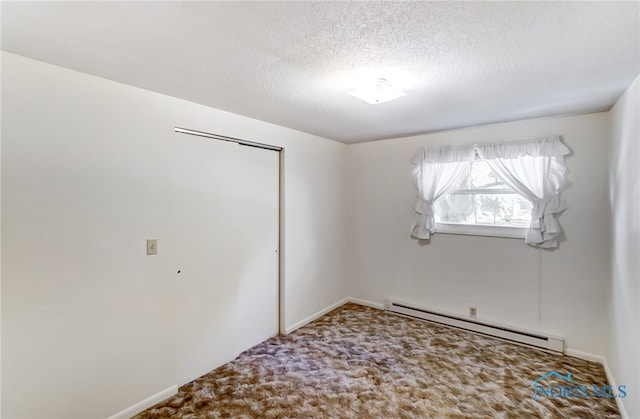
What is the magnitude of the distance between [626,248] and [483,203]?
1413 millimetres

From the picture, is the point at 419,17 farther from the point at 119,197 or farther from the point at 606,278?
the point at 606,278

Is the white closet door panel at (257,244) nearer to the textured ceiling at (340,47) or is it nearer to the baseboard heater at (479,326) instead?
the textured ceiling at (340,47)

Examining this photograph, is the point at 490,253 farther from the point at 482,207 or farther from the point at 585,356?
the point at 585,356

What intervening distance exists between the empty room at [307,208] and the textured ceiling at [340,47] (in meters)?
0.01

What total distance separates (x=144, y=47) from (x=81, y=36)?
0.26 m

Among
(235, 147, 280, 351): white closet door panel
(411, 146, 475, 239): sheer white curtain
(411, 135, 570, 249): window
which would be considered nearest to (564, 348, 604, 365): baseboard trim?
(411, 135, 570, 249): window

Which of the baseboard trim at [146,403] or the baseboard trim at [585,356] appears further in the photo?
the baseboard trim at [585,356]

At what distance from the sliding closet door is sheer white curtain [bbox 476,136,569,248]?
8.24 ft

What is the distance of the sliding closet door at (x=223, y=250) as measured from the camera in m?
2.48

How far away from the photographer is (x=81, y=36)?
56.7 inches

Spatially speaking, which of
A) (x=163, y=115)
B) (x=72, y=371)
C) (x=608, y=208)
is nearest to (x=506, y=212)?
(x=608, y=208)

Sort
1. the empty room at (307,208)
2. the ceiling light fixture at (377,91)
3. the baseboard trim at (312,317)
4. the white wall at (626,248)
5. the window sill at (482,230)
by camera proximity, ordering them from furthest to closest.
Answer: the baseboard trim at (312,317) → the window sill at (482,230) → the ceiling light fixture at (377,91) → the white wall at (626,248) → the empty room at (307,208)

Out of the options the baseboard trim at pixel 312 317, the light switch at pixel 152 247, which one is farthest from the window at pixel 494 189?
the light switch at pixel 152 247

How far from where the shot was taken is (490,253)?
11.0ft
